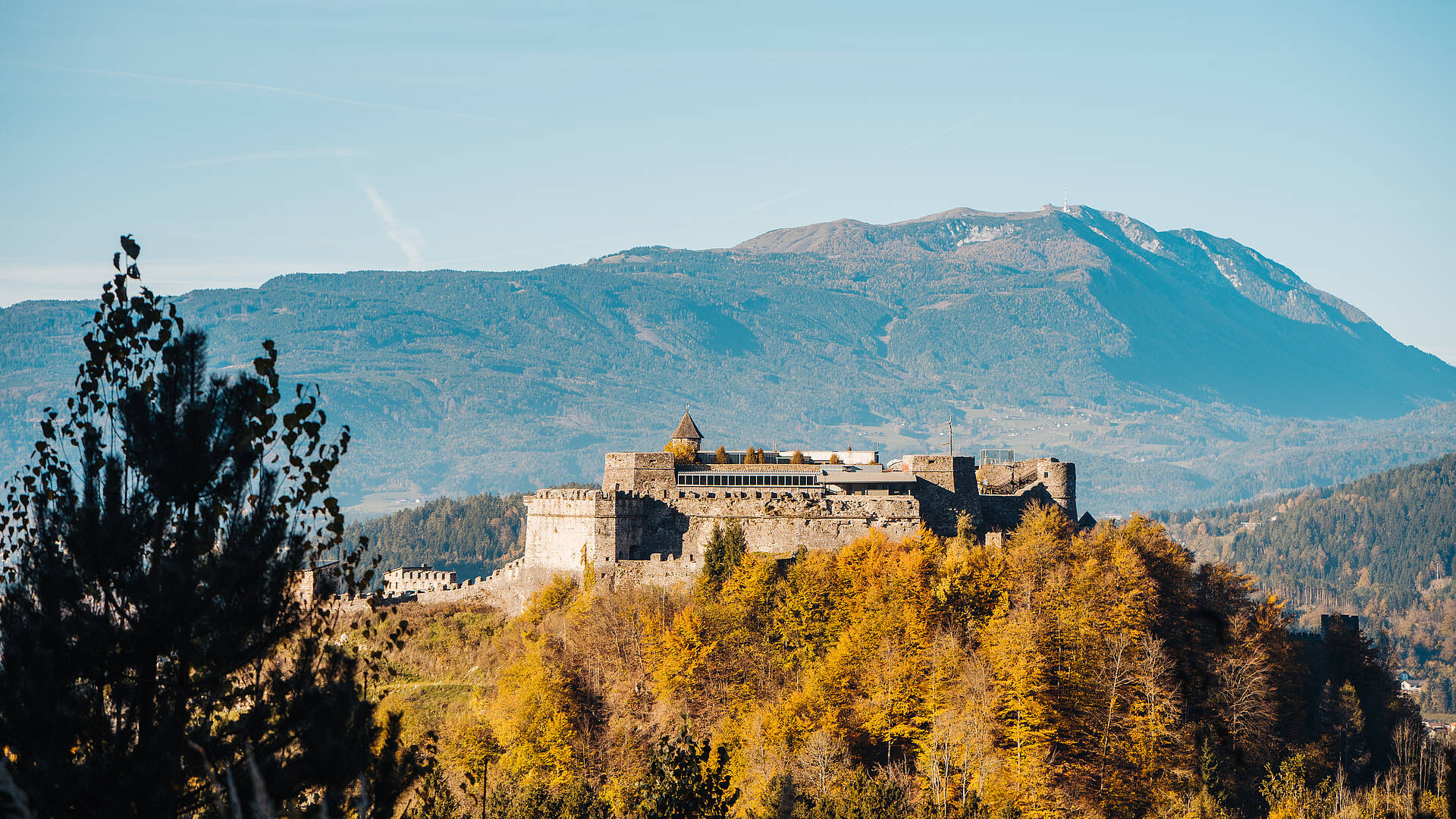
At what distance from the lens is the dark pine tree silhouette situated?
21.0 m

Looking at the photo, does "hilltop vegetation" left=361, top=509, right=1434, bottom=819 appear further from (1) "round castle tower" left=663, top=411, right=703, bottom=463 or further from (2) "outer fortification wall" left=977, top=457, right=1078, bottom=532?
(1) "round castle tower" left=663, top=411, right=703, bottom=463

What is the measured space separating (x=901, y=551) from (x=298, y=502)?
4995 cm

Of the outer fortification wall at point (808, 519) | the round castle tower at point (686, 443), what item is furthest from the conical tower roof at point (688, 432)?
the outer fortification wall at point (808, 519)

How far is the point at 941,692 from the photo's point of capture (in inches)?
2304

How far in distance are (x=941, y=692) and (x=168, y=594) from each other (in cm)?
4173

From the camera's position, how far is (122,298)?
72.7 feet

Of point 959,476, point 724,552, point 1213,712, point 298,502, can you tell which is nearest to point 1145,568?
point 1213,712

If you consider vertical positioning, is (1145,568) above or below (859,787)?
above


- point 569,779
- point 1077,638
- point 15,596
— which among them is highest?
point 15,596

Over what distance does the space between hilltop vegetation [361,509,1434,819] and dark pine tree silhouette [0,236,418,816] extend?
94.9 ft

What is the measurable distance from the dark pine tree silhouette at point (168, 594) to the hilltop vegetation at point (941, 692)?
2892 centimetres

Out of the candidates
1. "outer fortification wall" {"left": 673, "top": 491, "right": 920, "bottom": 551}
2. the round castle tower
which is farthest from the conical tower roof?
"outer fortification wall" {"left": 673, "top": 491, "right": 920, "bottom": 551}

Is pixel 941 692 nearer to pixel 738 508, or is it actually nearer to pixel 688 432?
pixel 738 508

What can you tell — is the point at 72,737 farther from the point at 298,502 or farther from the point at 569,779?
the point at 569,779
